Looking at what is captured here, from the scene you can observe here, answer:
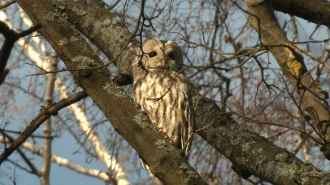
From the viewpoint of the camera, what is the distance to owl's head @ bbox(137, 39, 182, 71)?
14.2 feet

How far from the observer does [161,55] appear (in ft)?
14.4

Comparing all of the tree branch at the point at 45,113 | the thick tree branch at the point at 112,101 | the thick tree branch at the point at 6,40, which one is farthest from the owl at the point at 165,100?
the thick tree branch at the point at 6,40

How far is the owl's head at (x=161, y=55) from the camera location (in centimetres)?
432

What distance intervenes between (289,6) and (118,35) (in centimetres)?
108

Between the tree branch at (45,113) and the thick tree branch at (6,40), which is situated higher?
the tree branch at (45,113)

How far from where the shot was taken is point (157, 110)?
3.97 metres

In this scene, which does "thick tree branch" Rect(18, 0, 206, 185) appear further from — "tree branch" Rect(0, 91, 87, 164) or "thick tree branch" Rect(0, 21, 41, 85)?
"thick tree branch" Rect(0, 21, 41, 85)

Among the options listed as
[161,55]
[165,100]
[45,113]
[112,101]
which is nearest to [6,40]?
[112,101]

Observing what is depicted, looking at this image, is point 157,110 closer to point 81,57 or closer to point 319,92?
point 319,92

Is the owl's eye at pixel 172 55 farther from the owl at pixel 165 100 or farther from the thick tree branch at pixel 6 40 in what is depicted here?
the thick tree branch at pixel 6 40

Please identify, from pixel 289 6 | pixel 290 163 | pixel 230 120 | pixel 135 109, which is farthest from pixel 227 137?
pixel 135 109

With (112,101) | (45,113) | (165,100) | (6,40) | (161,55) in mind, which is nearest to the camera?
(6,40)

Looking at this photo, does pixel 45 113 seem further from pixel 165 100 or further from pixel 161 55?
pixel 161 55

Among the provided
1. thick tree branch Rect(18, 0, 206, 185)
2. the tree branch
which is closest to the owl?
the tree branch
